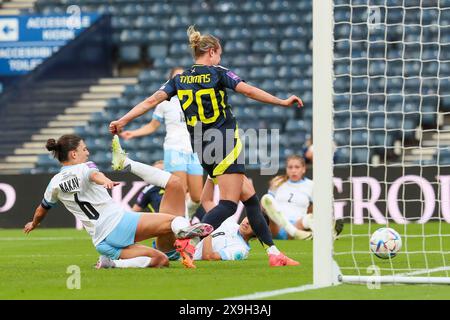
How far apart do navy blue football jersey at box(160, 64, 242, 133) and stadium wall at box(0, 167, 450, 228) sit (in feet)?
16.5

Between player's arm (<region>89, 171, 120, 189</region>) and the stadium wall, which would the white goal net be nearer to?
the stadium wall

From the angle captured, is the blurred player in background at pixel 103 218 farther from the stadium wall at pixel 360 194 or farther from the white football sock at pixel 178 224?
the stadium wall at pixel 360 194

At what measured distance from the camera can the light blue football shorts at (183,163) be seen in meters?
11.3

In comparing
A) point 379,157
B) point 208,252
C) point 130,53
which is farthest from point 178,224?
point 130,53

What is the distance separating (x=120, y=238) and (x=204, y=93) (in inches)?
49.8

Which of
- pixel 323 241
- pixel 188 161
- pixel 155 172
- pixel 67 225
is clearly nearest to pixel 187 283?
pixel 323 241

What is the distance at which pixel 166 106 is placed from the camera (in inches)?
450

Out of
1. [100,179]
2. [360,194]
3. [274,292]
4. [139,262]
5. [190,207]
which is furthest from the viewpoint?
[360,194]

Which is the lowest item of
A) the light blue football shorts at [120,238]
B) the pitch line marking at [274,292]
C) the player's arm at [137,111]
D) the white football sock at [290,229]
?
the white football sock at [290,229]

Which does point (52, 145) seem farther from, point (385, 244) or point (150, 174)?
point (385, 244)

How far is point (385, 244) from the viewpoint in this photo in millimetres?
8102

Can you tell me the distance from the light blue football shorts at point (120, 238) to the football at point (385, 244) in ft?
6.20

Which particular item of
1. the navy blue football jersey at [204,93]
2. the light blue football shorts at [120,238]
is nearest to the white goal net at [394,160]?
the navy blue football jersey at [204,93]

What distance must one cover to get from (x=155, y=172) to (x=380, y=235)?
5.99 ft
